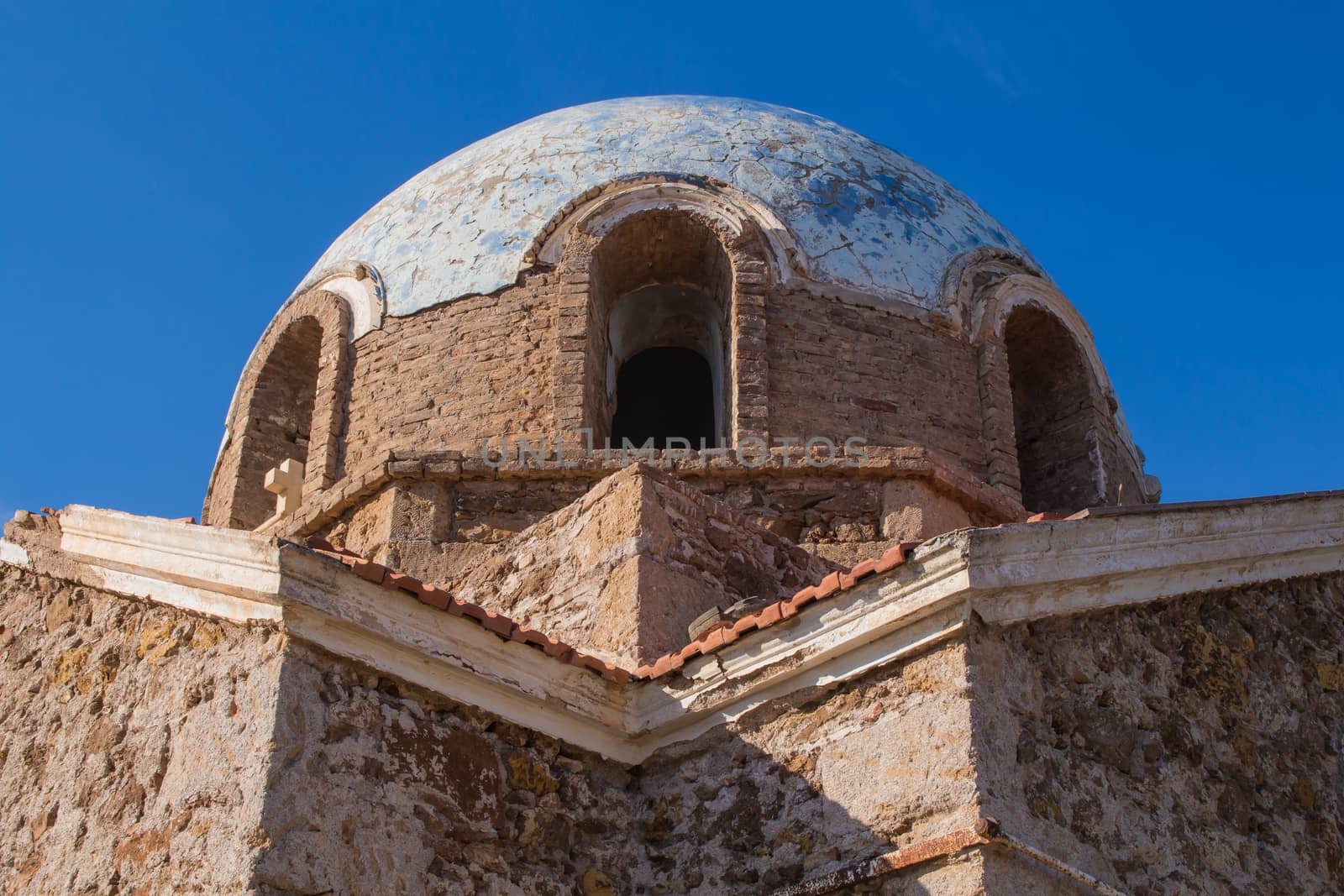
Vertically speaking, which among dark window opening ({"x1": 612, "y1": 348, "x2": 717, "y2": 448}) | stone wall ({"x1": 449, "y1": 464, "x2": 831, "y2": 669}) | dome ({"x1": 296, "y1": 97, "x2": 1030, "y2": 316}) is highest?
dome ({"x1": 296, "y1": 97, "x2": 1030, "y2": 316})

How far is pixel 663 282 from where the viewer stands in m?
11.5

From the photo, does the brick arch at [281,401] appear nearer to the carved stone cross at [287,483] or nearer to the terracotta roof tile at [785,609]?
the carved stone cross at [287,483]

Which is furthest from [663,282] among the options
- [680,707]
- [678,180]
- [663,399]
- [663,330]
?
[680,707]

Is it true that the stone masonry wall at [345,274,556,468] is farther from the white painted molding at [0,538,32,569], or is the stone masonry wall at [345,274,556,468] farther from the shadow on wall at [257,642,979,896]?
the shadow on wall at [257,642,979,896]

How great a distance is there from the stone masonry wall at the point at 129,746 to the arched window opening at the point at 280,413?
16.0ft

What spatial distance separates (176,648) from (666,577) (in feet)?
7.55

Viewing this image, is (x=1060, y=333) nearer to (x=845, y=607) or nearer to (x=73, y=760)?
(x=845, y=607)

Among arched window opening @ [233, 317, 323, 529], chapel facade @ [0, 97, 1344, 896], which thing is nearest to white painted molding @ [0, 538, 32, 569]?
chapel facade @ [0, 97, 1344, 896]

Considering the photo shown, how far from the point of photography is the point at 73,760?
5.91 meters

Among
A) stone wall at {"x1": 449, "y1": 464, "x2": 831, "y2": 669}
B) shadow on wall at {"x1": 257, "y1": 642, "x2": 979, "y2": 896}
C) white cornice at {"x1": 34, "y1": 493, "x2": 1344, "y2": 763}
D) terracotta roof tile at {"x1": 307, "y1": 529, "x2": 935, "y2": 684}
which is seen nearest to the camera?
shadow on wall at {"x1": 257, "y1": 642, "x2": 979, "y2": 896}

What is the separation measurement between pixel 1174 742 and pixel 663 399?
700 centimetres

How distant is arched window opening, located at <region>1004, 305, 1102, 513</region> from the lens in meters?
11.5

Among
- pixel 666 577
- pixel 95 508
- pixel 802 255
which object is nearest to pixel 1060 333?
pixel 802 255

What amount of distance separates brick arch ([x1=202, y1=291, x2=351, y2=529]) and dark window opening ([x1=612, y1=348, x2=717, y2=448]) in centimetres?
208
